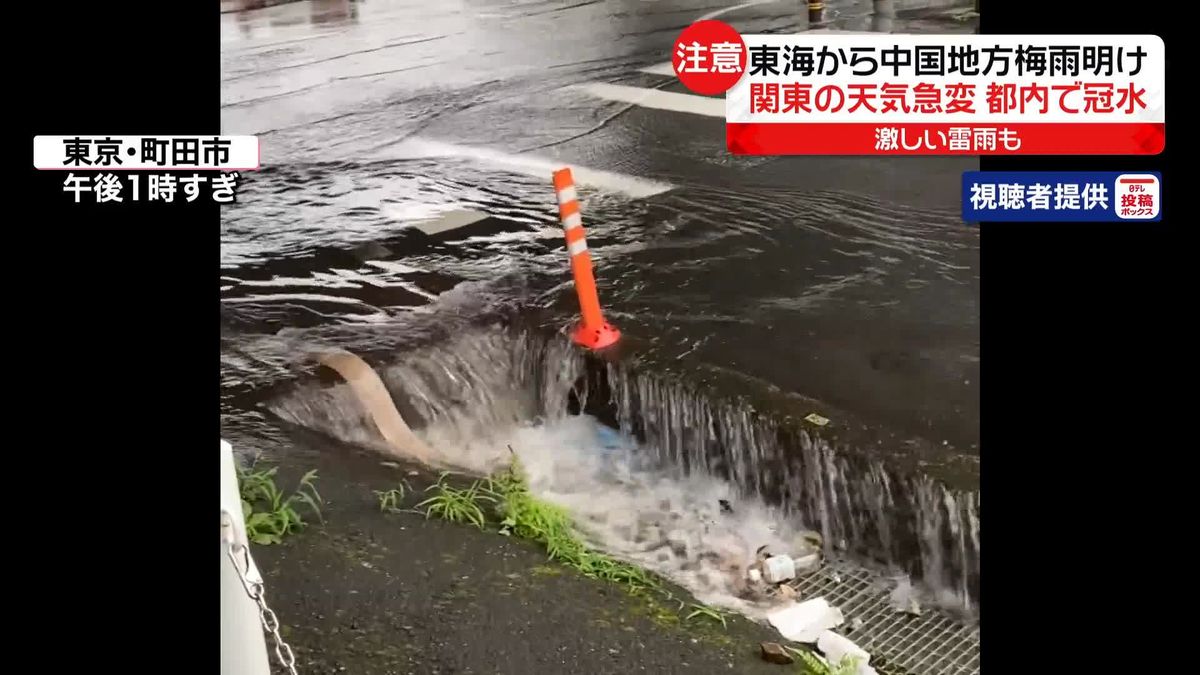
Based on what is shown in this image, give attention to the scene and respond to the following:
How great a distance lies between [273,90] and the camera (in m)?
6.92

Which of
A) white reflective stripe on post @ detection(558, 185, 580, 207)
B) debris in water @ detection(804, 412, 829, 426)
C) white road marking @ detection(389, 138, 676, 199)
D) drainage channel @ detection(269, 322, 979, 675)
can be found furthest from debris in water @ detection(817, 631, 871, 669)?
white road marking @ detection(389, 138, 676, 199)

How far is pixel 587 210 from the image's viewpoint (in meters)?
5.96

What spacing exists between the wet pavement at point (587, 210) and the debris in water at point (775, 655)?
1116 millimetres

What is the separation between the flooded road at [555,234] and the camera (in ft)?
14.3

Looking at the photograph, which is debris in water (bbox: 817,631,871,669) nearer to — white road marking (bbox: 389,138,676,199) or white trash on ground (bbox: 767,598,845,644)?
white trash on ground (bbox: 767,598,845,644)

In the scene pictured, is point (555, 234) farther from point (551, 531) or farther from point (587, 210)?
point (551, 531)

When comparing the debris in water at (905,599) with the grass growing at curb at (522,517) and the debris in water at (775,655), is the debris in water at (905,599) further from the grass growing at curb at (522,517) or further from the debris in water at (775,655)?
the grass growing at curb at (522,517)

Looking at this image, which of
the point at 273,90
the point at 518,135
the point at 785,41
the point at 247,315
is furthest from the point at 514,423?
the point at 273,90

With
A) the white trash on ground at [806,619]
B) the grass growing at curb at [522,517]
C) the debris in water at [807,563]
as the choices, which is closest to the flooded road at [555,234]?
the debris in water at [807,563]

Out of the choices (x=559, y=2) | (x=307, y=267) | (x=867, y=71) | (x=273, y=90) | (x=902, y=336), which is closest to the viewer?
(x=867, y=71)

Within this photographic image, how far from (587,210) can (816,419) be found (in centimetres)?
235

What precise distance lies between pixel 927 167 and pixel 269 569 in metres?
4.43

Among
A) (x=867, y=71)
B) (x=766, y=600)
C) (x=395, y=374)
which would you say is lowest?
(x=766, y=600)

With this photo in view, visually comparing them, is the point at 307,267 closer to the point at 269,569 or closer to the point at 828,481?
the point at 269,569
